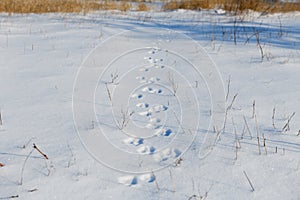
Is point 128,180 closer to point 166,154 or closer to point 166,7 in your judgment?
point 166,154

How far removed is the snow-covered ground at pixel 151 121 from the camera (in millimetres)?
1353

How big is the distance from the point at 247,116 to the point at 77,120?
1078mm

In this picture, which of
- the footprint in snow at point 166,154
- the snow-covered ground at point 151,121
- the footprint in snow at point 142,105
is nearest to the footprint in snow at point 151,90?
the snow-covered ground at point 151,121

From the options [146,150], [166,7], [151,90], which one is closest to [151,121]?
[146,150]

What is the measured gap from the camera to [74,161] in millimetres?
1508

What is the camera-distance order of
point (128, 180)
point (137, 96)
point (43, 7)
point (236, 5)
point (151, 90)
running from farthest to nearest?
point (43, 7), point (236, 5), point (151, 90), point (137, 96), point (128, 180)

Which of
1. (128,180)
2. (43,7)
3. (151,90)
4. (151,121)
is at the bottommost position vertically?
(128,180)

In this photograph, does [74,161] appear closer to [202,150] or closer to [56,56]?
[202,150]

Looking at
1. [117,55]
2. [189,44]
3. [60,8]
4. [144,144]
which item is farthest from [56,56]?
[60,8]

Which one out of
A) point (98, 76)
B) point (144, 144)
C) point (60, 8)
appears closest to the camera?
point (144, 144)

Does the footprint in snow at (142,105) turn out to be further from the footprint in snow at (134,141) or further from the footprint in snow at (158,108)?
the footprint in snow at (134,141)

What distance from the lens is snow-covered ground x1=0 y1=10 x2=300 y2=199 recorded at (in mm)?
1353

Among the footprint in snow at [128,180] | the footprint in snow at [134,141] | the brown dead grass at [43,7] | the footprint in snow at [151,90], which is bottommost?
the footprint in snow at [128,180]

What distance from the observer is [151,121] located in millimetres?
1924
